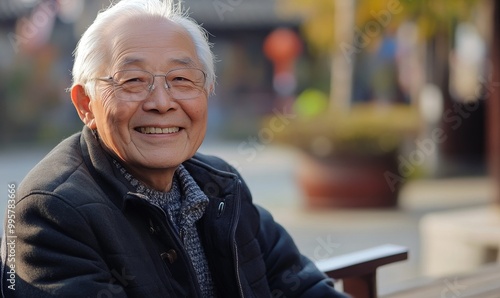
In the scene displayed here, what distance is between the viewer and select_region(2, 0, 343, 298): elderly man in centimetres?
177

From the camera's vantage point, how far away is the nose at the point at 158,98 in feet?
6.51

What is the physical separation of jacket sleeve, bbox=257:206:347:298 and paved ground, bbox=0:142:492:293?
2.58m

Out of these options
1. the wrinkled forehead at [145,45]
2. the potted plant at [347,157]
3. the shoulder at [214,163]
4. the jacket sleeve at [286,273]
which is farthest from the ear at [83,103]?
the potted plant at [347,157]

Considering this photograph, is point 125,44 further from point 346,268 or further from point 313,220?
point 313,220

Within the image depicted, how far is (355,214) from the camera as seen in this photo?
28.2 ft

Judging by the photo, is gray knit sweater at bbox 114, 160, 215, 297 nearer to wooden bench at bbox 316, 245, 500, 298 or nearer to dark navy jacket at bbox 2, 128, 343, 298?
dark navy jacket at bbox 2, 128, 343, 298

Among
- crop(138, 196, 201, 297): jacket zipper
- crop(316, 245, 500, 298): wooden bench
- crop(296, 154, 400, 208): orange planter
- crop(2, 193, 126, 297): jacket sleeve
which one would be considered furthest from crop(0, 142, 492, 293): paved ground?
crop(2, 193, 126, 297): jacket sleeve

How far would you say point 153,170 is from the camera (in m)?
2.04

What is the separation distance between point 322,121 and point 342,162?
501 mm

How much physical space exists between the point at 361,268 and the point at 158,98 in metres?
1.14

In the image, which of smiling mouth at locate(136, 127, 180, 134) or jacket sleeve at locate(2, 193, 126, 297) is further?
smiling mouth at locate(136, 127, 180, 134)

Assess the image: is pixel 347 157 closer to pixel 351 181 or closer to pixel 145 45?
pixel 351 181

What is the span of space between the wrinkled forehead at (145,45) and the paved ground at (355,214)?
3198mm

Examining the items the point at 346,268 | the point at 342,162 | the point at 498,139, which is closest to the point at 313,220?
the point at 342,162
